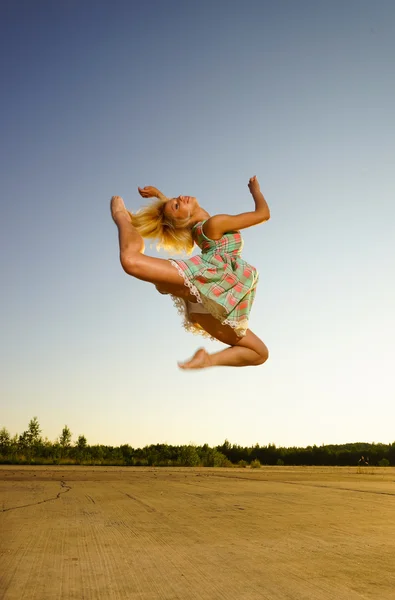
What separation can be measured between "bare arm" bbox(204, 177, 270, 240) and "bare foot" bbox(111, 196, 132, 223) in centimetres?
44

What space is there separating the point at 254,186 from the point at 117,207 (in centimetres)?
81

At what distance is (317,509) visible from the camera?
702 cm

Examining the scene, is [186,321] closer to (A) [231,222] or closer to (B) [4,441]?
(A) [231,222]

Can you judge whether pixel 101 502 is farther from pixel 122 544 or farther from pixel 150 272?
pixel 150 272

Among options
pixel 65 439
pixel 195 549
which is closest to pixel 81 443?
pixel 65 439

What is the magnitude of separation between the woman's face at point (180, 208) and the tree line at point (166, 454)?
21.9 metres

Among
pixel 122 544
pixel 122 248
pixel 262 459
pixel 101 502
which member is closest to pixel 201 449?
pixel 262 459

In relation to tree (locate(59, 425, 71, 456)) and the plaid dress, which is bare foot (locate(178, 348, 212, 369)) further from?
tree (locate(59, 425, 71, 456))

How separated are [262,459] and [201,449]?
9047mm

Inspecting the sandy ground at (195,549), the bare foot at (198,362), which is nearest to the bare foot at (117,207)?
the bare foot at (198,362)

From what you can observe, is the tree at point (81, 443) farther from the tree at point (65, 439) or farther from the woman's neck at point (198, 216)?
the woman's neck at point (198, 216)

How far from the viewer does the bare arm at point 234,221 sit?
329 cm

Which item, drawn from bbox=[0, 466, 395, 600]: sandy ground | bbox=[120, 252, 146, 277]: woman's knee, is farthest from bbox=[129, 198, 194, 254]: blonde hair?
bbox=[0, 466, 395, 600]: sandy ground

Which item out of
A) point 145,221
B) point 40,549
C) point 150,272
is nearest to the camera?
point 150,272
